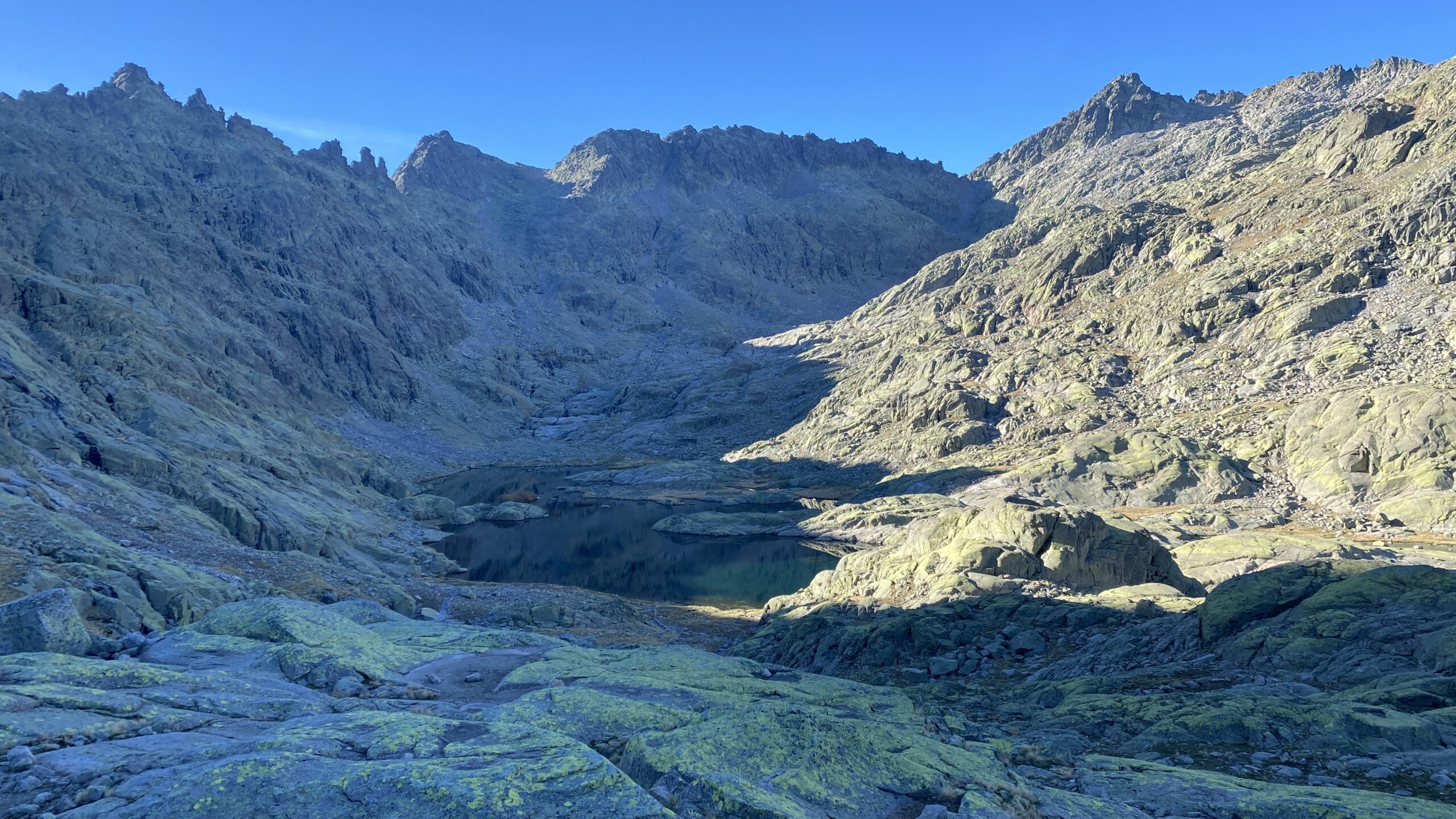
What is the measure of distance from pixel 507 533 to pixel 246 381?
62.9 meters

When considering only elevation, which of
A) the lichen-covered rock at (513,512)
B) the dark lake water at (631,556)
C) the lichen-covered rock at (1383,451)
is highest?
the lichen-covered rock at (1383,451)

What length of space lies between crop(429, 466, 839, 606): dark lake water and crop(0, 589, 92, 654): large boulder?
1914 inches

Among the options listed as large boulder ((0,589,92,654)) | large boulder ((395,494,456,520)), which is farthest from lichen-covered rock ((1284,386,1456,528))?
large boulder ((395,494,456,520))

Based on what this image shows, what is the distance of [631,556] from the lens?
83625mm

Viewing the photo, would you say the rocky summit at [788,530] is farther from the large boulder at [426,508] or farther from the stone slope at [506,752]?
the large boulder at [426,508]

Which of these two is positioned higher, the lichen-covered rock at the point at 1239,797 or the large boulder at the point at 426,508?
the lichen-covered rock at the point at 1239,797

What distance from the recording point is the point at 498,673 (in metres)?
16.2

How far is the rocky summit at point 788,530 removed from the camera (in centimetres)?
962

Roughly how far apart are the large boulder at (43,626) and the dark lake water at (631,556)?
48.6 metres

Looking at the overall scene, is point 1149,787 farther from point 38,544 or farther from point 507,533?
point 507,533

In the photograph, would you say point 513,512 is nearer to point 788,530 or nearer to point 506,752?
point 788,530

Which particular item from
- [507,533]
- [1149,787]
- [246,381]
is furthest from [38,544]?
[246,381]

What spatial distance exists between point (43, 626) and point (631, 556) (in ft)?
233

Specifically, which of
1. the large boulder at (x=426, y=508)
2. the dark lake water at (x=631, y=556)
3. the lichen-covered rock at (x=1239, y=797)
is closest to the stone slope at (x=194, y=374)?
the large boulder at (x=426, y=508)
